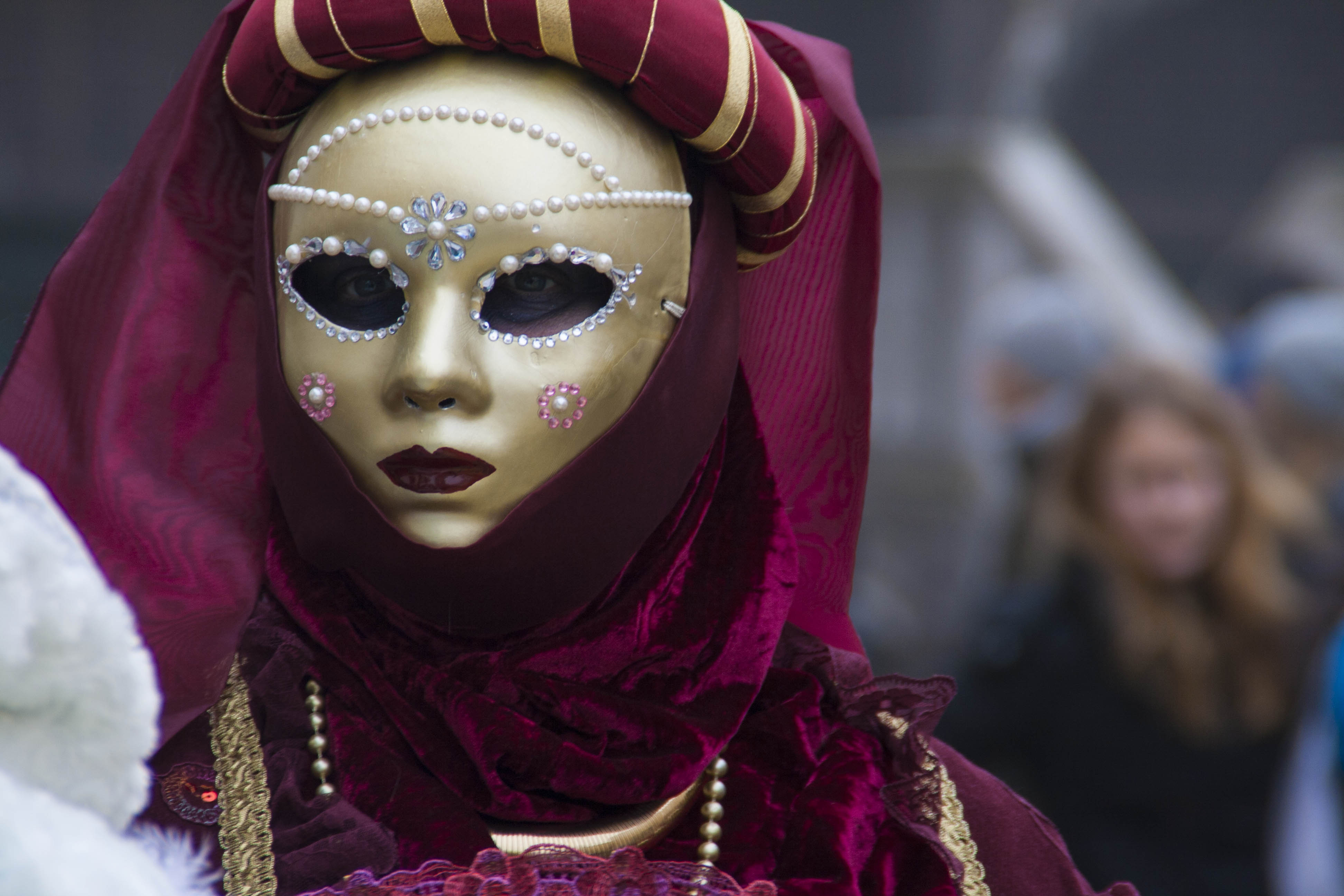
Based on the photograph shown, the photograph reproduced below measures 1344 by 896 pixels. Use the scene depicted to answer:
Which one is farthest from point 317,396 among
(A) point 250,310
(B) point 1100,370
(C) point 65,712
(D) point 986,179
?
(D) point 986,179

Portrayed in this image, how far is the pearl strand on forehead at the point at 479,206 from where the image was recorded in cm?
173

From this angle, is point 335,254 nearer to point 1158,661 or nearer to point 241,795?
point 241,795

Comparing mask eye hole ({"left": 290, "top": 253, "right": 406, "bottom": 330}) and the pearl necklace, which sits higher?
mask eye hole ({"left": 290, "top": 253, "right": 406, "bottom": 330})

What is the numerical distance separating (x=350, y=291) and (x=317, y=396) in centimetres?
13

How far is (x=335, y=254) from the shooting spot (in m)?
1.77

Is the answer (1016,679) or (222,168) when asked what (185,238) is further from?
(1016,679)

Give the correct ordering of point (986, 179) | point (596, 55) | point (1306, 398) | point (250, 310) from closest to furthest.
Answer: point (596, 55) < point (250, 310) < point (1306, 398) < point (986, 179)

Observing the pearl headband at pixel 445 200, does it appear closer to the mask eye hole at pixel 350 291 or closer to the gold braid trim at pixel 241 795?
the mask eye hole at pixel 350 291

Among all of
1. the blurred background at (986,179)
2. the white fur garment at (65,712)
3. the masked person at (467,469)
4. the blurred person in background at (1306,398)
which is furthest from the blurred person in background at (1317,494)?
the white fur garment at (65,712)

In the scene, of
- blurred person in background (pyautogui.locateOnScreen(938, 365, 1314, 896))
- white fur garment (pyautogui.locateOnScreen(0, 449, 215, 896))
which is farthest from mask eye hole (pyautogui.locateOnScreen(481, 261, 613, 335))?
blurred person in background (pyautogui.locateOnScreen(938, 365, 1314, 896))

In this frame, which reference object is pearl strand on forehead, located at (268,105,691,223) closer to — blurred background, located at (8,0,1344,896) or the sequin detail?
blurred background, located at (8,0,1344,896)

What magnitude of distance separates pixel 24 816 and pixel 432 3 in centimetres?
105

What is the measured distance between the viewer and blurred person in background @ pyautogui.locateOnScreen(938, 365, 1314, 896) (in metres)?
2.98

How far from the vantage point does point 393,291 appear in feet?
5.84
